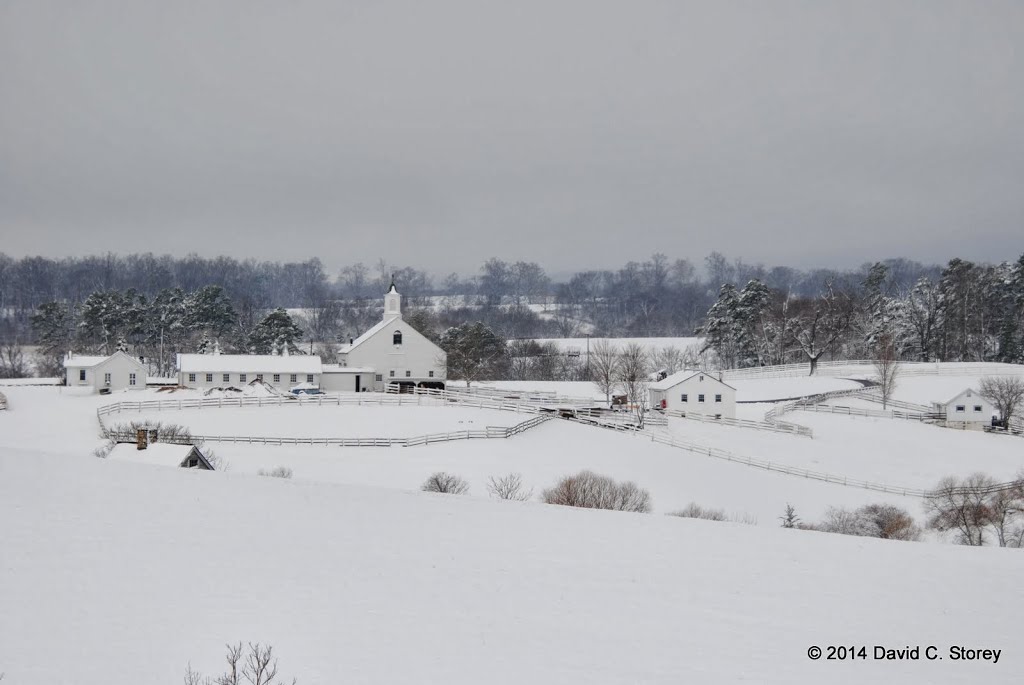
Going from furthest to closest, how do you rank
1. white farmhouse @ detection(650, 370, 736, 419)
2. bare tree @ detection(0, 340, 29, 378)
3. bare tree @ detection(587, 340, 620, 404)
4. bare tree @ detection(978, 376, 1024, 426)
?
bare tree @ detection(0, 340, 29, 378) < bare tree @ detection(587, 340, 620, 404) < bare tree @ detection(978, 376, 1024, 426) < white farmhouse @ detection(650, 370, 736, 419)

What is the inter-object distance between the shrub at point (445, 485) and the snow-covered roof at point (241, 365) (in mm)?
28462

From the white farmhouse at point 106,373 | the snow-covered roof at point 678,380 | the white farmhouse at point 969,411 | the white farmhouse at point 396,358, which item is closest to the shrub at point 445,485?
the snow-covered roof at point 678,380

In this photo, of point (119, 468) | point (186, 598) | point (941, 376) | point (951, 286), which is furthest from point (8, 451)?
point (951, 286)

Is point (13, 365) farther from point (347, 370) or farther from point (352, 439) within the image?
point (352, 439)

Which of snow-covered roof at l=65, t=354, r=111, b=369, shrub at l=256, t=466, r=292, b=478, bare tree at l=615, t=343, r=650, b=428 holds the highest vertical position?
snow-covered roof at l=65, t=354, r=111, b=369

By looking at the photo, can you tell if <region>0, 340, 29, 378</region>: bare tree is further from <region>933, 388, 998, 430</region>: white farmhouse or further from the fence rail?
<region>933, 388, 998, 430</region>: white farmhouse

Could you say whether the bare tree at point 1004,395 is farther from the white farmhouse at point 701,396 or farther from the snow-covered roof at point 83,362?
the snow-covered roof at point 83,362

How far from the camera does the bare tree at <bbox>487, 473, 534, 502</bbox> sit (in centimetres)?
2736

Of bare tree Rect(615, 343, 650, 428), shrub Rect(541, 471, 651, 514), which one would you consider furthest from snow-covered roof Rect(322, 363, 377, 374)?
shrub Rect(541, 471, 651, 514)

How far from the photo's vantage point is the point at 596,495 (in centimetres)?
2709

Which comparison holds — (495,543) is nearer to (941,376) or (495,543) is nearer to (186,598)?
(186,598)

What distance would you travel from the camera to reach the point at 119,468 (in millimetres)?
19000

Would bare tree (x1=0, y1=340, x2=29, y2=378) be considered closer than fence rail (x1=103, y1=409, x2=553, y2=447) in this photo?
No

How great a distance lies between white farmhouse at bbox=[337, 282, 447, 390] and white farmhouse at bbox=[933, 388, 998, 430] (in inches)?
1420
